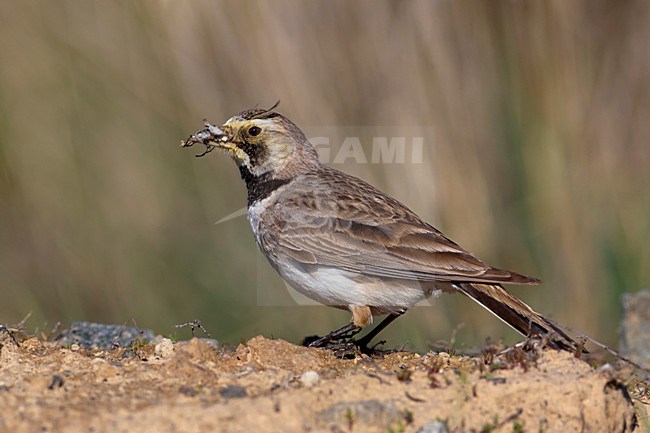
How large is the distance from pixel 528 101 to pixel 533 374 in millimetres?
4841

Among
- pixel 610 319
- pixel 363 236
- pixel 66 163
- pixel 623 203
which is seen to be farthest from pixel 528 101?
pixel 66 163

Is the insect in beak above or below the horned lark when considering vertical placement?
above

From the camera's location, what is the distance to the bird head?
667 centimetres


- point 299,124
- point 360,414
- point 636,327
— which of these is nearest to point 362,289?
point 360,414

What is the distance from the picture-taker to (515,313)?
18.3 ft

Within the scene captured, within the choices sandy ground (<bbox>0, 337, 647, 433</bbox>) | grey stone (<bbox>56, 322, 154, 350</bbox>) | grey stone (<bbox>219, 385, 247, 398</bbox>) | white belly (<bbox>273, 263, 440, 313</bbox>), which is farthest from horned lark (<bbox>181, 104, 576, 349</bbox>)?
grey stone (<bbox>219, 385, 247, 398</bbox>)

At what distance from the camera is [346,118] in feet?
28.8

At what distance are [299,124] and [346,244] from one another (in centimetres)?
300

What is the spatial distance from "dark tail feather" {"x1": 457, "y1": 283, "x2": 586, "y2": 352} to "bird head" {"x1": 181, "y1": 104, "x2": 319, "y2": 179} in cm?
168

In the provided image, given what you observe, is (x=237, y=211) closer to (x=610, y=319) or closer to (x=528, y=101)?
(x=528, y=101)

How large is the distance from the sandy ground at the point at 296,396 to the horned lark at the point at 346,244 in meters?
0.84

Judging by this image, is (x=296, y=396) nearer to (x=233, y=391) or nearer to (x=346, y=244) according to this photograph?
(x=233, y=391)

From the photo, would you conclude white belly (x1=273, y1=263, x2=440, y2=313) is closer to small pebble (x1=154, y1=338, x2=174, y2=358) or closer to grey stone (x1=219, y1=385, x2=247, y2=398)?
small pebble (x1=154, y1=338, x2=174, y2=358)

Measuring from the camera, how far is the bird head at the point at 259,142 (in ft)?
21.9
